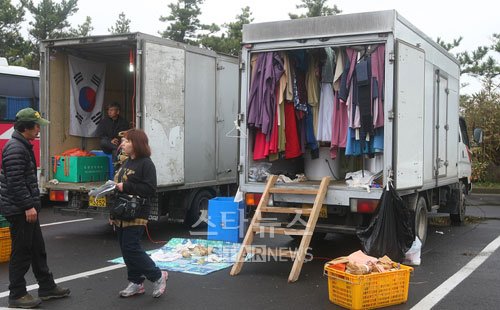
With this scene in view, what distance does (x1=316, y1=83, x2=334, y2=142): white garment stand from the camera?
793cm

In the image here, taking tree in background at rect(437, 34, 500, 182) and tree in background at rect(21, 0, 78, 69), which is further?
tree in background at rect(21, 0, 78, 69)

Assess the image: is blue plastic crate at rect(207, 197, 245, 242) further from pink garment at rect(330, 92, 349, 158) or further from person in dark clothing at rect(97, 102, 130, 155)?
person in dark clothing at rect(97, 102, 130, 155)

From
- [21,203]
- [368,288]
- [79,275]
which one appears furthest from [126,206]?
[368,288]

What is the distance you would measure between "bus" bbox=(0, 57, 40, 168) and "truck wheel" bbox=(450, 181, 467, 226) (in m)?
8.32

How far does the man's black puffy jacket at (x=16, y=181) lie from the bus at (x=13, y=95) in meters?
6.60

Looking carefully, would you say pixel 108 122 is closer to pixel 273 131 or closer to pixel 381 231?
pixel 273 131

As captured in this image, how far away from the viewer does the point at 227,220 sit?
8312mm

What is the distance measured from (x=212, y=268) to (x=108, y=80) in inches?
222

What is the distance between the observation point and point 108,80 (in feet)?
36.4

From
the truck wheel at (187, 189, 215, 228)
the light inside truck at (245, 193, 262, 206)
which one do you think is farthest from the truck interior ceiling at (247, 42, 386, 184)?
the truck wheel at (187, 189, 215, 228)

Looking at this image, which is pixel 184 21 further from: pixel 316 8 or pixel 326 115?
pixel 326 115

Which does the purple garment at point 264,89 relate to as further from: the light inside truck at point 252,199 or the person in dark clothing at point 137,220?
the person in dark clothing at point 137,220

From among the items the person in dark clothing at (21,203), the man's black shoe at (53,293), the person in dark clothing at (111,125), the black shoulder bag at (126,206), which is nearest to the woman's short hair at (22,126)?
the person in dark clothing at (21,203)

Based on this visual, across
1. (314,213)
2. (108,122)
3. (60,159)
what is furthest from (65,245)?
(314,213)
